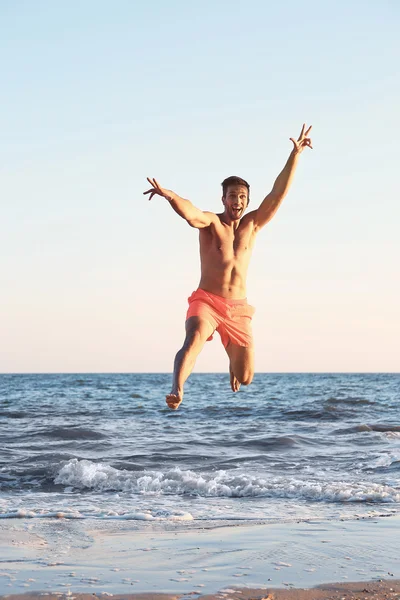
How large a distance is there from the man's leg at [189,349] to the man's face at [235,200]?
1053mm

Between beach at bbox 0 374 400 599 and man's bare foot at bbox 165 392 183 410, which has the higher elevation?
man's bare foot at bbox 165 392 183 410

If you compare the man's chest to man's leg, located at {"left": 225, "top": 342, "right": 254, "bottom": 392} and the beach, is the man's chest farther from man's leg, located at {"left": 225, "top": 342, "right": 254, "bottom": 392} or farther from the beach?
the beach

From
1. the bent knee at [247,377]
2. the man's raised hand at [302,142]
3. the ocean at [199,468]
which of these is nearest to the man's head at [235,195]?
the man's raised hand at [302,142]

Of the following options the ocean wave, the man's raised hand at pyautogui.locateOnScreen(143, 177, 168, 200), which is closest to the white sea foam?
the ocean wave

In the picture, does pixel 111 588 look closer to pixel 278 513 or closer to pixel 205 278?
pixel 205 278

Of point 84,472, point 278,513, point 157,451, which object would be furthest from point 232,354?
point 157,451

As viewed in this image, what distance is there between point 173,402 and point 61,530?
2759 millimetres

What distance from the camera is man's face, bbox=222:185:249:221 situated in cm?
729

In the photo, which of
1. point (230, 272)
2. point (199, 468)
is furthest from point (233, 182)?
point (199, 468)

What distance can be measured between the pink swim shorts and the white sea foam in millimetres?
4302

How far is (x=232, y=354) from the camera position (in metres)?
7.57

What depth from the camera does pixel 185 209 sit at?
6.77 meters

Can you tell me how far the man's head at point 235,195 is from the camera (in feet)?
23.9

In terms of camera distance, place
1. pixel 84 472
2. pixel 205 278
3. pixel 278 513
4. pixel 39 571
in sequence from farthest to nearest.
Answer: pixel 84 472 < pixel 278 513 < pixel 205 278 < pixel 39 571
